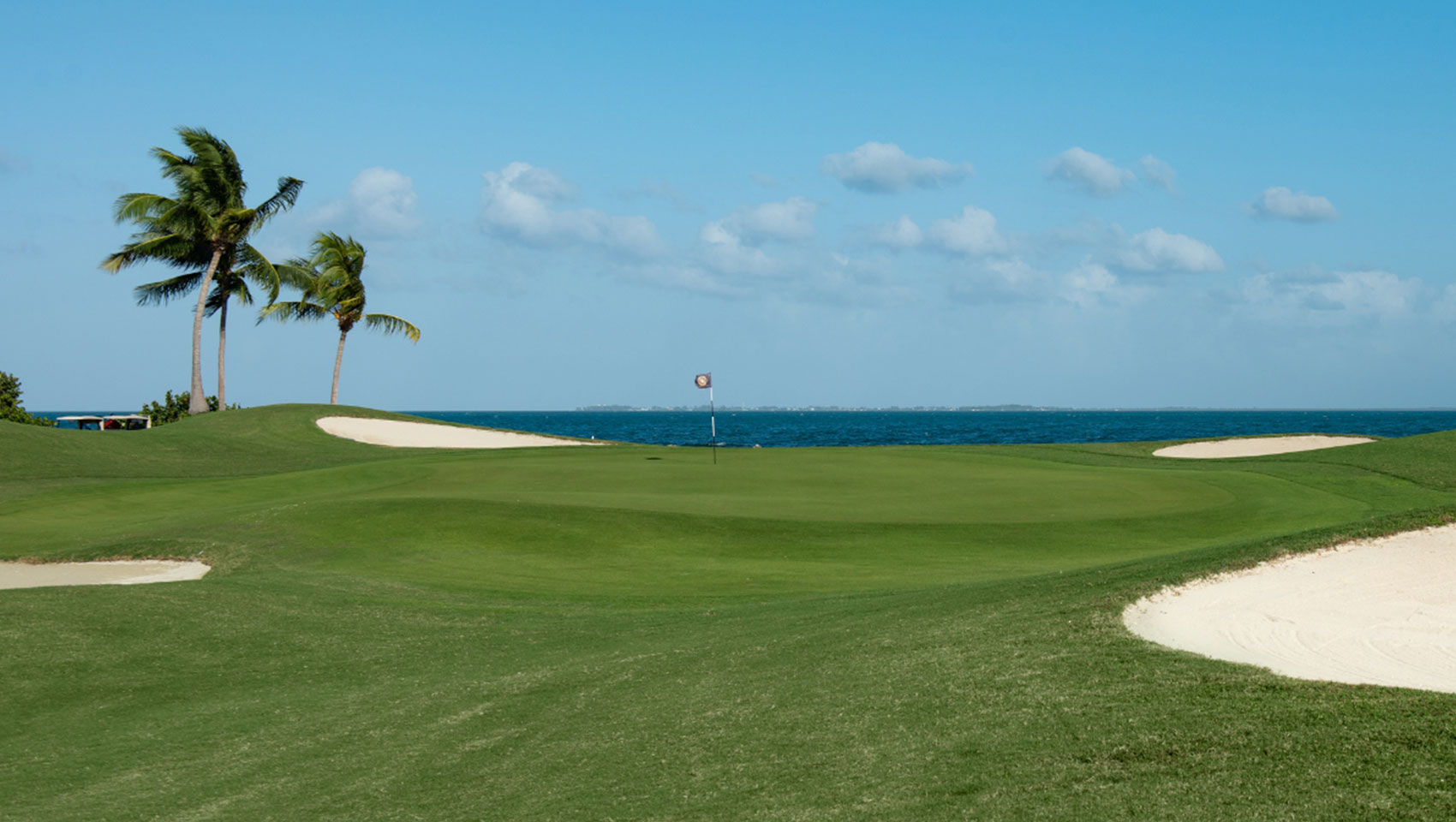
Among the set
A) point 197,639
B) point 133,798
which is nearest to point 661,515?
point 197,639

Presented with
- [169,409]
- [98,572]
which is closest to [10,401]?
[169,409]

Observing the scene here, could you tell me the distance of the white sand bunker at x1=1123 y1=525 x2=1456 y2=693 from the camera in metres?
7.78

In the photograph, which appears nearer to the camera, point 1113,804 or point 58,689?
point 1113,804

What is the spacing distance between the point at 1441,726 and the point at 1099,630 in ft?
9.63

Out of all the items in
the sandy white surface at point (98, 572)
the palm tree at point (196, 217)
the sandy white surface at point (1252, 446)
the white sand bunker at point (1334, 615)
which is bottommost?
the sandy white surface at point (98, 572)

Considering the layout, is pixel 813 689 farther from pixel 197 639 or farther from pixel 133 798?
pixel 197 639

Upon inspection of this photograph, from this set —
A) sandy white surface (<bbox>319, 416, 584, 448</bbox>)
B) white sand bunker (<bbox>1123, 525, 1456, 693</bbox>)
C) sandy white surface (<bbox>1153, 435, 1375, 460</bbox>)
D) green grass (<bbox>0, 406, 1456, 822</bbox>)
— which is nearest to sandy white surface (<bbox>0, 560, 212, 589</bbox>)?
green grass (<bbox>0, 406, 1456, 822</bbox>)

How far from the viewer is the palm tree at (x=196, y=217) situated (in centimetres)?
4353

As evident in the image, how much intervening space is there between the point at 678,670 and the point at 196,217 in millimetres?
41956

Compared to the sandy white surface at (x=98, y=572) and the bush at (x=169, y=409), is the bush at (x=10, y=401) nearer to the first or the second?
the bush at (x=169, y=409)

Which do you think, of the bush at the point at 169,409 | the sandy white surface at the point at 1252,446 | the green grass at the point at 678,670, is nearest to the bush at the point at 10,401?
the bush at the point at 169,409

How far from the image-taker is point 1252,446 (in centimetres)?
4169

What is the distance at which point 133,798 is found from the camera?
23.0 feet

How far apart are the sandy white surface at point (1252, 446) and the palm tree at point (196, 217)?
3845cm
